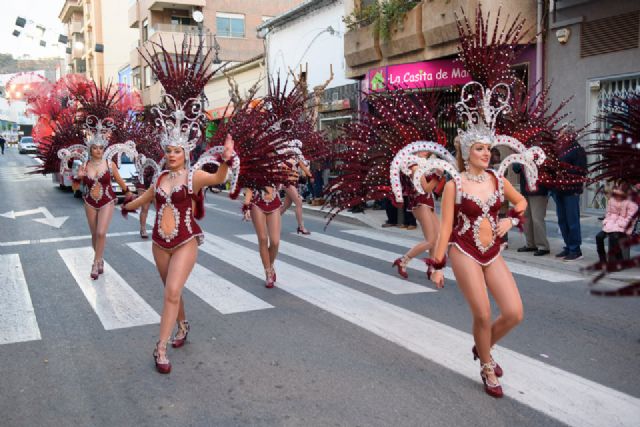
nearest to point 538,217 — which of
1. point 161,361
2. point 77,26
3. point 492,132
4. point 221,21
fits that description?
point 492,132

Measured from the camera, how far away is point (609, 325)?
6.04 metres

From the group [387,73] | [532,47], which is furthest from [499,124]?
[387,73]

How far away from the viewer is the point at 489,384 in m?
4.32

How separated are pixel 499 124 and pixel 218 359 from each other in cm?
297

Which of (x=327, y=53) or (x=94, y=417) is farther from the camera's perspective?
(x=327, y=53)

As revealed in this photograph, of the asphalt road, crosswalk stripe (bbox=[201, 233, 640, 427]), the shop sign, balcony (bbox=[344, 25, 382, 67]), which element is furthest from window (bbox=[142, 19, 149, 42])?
crosswalk stripe (bbox=[201, 233, 640, 427])

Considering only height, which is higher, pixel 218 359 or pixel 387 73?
pixel 387 73

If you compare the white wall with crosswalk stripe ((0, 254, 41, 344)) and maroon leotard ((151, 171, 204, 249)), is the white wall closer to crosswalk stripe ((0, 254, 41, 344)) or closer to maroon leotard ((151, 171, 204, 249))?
crosswalk stripe ((0, 254, 41, 344))

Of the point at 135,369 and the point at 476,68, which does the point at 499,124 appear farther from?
the point at 135,369

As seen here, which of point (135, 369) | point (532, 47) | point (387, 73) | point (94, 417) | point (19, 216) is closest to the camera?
point (94, 417)

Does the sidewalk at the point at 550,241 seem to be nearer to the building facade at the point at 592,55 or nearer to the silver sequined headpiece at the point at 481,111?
the building facade at the point at 592,55

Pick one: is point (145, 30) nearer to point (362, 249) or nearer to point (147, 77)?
point (147, 77)

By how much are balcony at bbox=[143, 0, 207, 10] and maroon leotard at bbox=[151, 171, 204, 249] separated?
3799 cm

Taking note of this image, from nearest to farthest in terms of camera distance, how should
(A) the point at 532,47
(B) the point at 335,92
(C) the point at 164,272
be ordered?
(C) the point at 164,272 < (A) the point at 532,47 < (B) the point at 335,92
